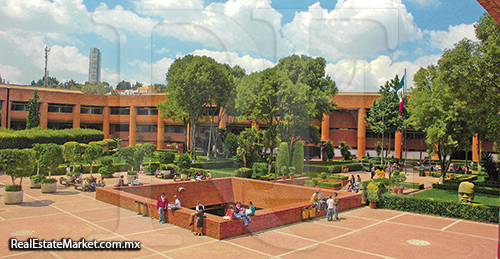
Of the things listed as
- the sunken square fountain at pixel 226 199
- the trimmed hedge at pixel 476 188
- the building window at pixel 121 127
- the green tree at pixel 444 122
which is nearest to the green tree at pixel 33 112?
the building window at pixel 121 127

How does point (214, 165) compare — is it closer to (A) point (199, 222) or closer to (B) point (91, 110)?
(A) point (199, 222)

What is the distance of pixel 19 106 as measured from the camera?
169ft

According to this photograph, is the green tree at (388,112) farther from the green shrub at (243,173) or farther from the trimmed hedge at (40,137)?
the trimmed hedge at (40,137)

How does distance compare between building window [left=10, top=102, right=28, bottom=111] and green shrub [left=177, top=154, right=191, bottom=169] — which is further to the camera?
building window [left=10, top=102, right=28, bottom=111]

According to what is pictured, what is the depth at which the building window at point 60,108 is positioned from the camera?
176 feet

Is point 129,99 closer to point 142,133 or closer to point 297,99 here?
point 142,133

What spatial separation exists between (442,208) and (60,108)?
175ft

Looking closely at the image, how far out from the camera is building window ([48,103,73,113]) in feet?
176

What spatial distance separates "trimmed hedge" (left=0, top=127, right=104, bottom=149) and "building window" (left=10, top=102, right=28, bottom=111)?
396 inches

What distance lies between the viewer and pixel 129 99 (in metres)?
56.2

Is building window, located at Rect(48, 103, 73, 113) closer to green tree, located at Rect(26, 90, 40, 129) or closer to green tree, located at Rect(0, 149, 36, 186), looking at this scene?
green tree, located at Rect(26, 90, 40, 129)

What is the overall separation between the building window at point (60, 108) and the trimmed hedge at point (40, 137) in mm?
8487

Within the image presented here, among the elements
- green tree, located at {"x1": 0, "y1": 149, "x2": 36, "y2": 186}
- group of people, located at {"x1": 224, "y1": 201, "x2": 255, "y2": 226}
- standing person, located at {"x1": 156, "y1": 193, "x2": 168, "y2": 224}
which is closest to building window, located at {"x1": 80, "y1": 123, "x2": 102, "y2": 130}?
green tree, located at {"x1": 0, "y1": 149, "x2": 36, "y2": 186}

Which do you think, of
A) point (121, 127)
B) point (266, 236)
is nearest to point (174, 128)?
point (121, 127)
